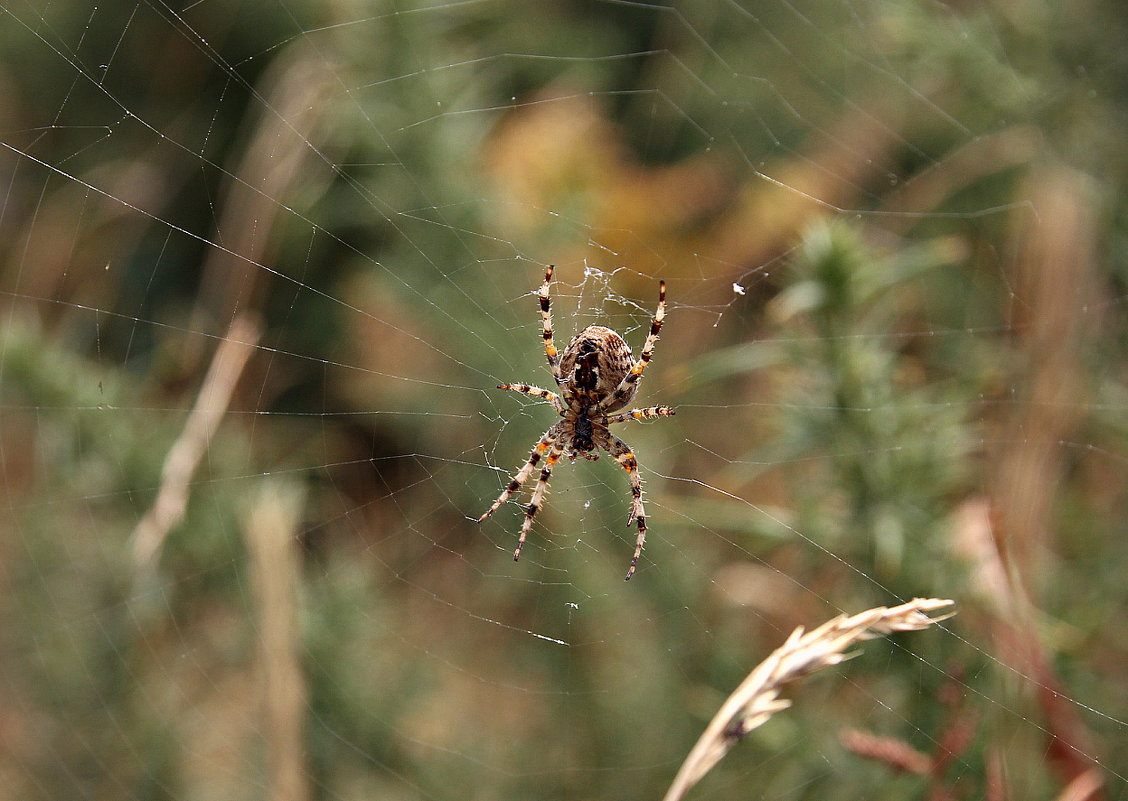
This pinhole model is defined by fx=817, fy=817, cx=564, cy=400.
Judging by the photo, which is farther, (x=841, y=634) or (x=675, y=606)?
(x=675, y=606)

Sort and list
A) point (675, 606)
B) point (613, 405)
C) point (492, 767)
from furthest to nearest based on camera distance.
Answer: point (613, 405) < point (492, 767) < point (675, 606)

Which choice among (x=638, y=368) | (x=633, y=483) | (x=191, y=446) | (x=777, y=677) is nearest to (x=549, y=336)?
(x=638, y=368)

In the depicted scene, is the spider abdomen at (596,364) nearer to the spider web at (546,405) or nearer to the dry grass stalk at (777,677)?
the spider web at (546,405)

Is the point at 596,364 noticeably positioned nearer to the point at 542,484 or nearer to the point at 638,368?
the point at 638,368

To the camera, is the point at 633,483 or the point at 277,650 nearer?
the point at 277,650

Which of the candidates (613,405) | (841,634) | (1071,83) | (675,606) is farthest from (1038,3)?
(841,634)

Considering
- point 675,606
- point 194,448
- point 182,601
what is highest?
point 194,448

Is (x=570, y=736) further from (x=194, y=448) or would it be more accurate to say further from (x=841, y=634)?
(x=841, y=634)
